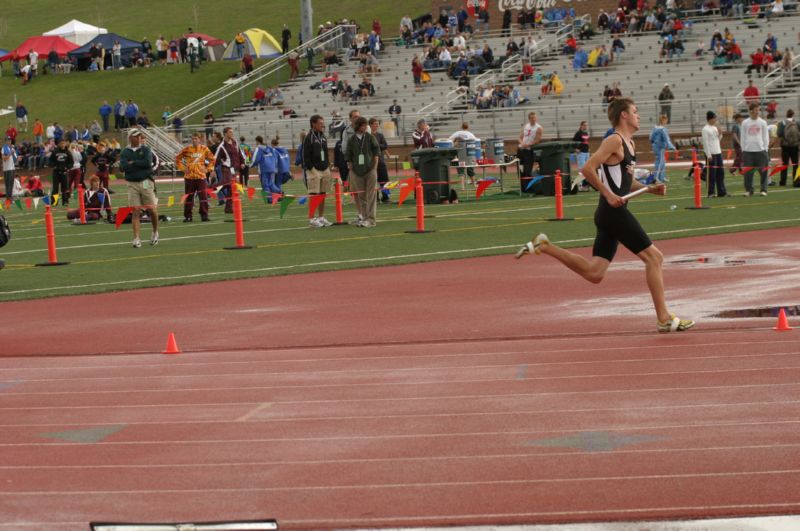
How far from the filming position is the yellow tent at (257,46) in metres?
67.3

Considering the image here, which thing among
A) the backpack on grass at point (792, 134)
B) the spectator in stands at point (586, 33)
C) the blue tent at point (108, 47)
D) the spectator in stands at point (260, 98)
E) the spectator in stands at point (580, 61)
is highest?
the blue tent at point (108, 47)

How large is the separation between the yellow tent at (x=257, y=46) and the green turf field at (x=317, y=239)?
36.9 meters

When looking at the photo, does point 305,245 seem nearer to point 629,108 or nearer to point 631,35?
point 629,108

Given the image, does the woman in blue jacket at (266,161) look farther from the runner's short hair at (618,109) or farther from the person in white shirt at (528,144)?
the runner's short hair at (618,109)

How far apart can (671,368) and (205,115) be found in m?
50.7

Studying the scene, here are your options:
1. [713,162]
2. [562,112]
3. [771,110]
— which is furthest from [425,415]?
[562,112]

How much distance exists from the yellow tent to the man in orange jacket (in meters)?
39.4

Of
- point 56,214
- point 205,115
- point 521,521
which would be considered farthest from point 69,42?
point 521,521

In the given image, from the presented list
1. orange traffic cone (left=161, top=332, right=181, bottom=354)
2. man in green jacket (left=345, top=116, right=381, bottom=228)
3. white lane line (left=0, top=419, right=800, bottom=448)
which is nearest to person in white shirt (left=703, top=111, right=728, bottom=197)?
man in green jacket (left=345, top=116, right=381, bottom=228)

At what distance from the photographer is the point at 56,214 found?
34.6 metres

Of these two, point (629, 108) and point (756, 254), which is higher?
point (629, 108)

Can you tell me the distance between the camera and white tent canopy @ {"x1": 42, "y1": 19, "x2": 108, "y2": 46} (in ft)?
240

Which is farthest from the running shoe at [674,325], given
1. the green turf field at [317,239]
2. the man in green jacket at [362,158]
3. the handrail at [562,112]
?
the handrail at [562,112]

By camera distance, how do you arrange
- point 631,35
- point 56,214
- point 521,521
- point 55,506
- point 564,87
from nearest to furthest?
point 521,521, point 55,506, point 56,214, point 564,87, point 631,35
